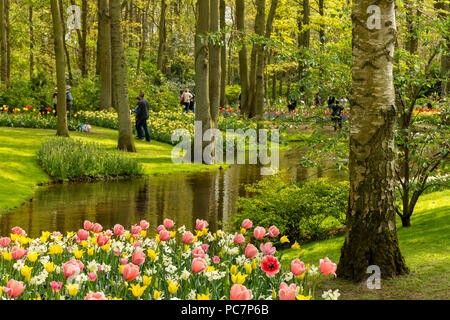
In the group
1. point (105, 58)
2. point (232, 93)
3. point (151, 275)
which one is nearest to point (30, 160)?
point (105, 58)

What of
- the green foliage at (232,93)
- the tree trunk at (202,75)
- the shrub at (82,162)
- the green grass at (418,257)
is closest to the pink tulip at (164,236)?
the green grass at (418,257)

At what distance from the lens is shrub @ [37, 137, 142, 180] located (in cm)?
1595

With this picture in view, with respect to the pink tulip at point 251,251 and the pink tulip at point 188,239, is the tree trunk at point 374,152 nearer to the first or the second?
the pink tulip at point 251,251

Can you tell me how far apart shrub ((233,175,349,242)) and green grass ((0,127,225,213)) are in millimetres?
6052

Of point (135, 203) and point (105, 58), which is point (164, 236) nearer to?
point (135, 203)

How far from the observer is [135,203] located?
12.7m

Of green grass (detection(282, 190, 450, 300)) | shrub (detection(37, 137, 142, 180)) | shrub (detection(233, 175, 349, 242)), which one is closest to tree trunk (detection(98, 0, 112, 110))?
shrub (detection(37, 137, 142, 180))

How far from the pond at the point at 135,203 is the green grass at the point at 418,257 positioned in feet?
5.46

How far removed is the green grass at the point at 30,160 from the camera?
13.5 meters

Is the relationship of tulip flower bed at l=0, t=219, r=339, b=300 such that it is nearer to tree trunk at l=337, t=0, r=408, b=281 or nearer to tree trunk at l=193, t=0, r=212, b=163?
tree trunk at l=337, t=0, r=408, b=281

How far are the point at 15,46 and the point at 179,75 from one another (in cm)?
1318

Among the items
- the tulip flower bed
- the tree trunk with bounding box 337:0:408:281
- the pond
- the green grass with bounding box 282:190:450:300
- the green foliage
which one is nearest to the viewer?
the tulip flower bed

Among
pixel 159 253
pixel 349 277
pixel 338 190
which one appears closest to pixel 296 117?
pixel 338 190

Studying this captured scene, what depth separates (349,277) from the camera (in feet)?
17.6
